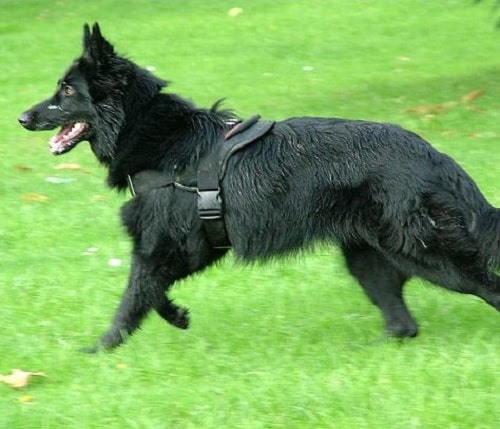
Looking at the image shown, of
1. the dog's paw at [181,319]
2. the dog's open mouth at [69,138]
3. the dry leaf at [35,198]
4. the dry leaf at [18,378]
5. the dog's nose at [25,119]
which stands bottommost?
the dry leaf at [35,198]

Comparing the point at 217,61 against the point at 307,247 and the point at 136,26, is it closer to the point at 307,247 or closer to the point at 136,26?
the point at 136,26

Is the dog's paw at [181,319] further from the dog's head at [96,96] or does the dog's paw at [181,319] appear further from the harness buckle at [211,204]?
the dog's head at [96,96]

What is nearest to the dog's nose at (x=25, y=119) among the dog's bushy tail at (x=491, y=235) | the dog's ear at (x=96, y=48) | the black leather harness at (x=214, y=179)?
the dog's ear at (x=96, y=48)

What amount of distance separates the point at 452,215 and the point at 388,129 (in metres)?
0.57

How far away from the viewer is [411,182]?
5340mm

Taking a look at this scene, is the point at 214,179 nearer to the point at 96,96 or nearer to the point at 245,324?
the point at 96,96

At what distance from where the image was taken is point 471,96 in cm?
1252

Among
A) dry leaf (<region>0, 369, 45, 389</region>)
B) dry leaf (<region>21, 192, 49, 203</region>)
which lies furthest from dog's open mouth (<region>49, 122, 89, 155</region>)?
dry leaf (<region>21, 192, 49, 203</region>)

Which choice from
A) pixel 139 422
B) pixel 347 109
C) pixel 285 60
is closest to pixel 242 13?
pixel 285 60

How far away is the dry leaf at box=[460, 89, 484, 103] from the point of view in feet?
40.7

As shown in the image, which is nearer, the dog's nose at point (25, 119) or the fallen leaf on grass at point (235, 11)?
the dog's nose at point (25, 119)

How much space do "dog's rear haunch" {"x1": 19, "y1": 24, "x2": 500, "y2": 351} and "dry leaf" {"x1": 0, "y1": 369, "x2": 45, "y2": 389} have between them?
53 cm

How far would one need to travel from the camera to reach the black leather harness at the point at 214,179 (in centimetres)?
558

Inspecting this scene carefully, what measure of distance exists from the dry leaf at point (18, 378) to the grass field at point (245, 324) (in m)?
0.05
